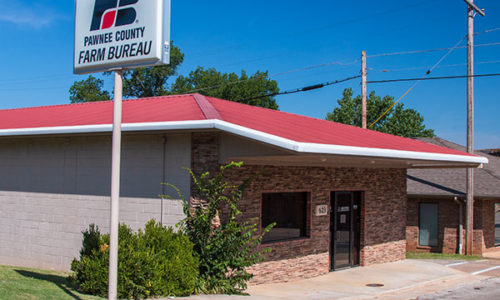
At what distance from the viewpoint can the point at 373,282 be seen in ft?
47.7

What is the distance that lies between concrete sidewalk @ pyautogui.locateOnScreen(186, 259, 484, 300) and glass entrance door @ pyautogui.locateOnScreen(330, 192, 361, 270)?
0.41 meters

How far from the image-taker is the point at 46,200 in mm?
14328

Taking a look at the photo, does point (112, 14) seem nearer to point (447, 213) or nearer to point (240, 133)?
point (240, 133)

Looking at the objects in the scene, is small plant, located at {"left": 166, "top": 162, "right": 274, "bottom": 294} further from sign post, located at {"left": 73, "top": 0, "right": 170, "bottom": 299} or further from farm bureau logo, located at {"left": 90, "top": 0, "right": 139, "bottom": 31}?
farm bureau logo, located at {"left": 90, "top": 0, "right": 139, "bottom": 31}

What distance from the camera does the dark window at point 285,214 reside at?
13.6 meters

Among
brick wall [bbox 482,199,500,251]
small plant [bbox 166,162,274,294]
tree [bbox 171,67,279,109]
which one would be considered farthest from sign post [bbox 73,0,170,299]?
tree [bbox 171,67,279,109]

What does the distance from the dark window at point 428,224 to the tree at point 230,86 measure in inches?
1326

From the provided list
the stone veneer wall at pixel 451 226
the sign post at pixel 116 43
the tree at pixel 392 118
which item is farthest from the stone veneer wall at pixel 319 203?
the tree at pixel 392 118

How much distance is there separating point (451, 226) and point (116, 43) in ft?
63.6

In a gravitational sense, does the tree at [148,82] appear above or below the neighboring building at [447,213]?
above

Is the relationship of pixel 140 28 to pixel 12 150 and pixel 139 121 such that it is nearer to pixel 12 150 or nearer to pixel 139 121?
pixel 139 121

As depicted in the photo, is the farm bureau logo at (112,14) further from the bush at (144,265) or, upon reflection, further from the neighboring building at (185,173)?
the bush at (144,265)

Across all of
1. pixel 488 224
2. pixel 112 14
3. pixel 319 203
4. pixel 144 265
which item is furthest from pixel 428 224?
pixel 112 14

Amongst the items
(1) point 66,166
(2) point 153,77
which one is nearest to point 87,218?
(1) point 66,166
